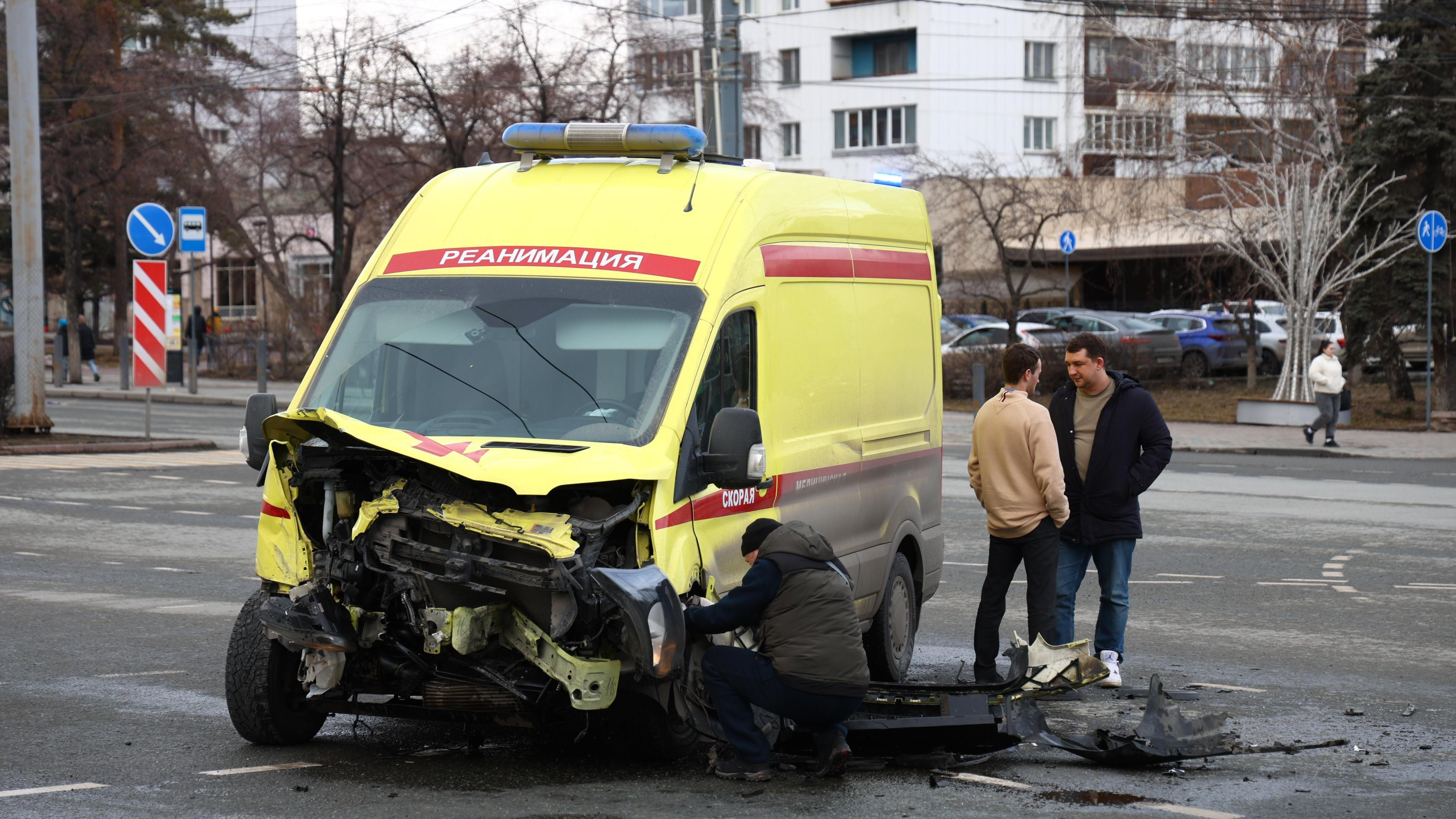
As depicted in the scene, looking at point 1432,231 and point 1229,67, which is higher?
point 1229,67

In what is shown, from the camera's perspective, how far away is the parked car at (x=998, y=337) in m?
35.8

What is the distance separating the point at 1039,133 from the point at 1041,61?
3080mm

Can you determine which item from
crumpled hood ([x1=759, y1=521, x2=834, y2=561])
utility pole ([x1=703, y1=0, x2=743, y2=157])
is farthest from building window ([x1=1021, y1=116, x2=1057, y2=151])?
crumpled hood ([x1=759, y1=521, x2=834, y2=561])

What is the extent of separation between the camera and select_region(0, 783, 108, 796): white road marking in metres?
6.03

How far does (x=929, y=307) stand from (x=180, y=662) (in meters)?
4.80

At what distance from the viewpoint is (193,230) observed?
1198 inches

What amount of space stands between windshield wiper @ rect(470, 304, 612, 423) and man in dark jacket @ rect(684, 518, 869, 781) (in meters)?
0.80

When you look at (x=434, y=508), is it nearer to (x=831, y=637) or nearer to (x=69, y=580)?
(x=831, y=637)

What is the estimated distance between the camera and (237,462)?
20438 mm

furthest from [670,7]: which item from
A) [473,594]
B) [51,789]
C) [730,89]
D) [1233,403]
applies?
[51,789]

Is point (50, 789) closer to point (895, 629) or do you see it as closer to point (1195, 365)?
point (895, 629)

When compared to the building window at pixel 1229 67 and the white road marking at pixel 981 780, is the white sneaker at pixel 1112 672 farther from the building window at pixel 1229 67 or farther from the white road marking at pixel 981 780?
the building window at pixel 1229 67

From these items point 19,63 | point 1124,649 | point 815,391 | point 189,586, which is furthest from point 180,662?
point 19,63

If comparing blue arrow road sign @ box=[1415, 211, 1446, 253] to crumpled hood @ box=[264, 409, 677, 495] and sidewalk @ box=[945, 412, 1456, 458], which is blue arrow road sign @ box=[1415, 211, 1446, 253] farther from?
crumpled hood @ box=[264, 409, 677, 495]
